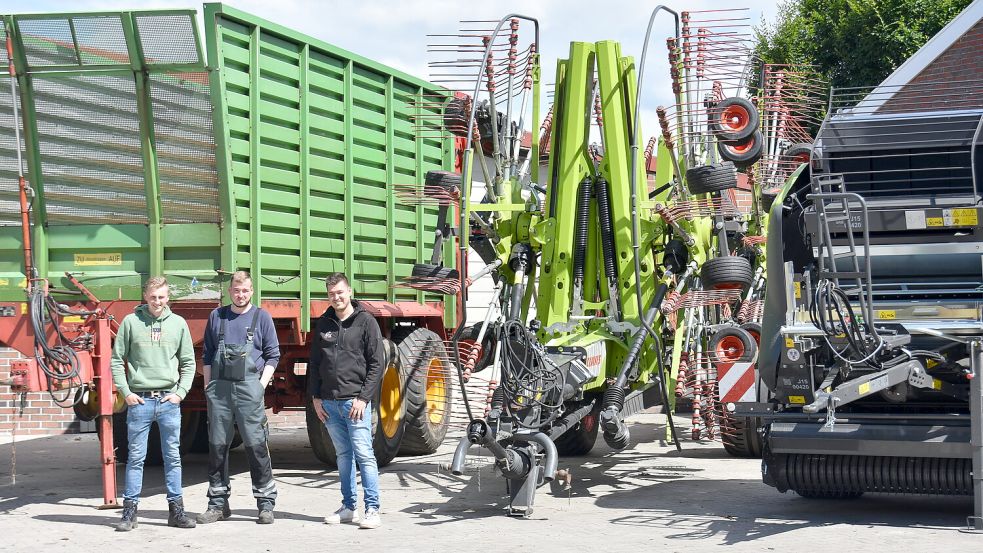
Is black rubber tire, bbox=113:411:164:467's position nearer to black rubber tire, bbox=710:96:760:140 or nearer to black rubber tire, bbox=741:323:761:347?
black rubber tire, bbox=741:323:761:347

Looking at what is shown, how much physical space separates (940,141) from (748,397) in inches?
91.5

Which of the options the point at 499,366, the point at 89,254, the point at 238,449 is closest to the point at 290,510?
the point at 499,366

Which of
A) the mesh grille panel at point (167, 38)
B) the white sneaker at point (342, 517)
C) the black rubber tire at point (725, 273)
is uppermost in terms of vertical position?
the mesh grille panel at point (167, 38)

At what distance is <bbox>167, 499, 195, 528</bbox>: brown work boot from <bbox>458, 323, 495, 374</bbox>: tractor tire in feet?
8.22

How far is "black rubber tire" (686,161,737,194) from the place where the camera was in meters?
9.16

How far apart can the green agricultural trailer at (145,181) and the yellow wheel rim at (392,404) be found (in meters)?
0.49

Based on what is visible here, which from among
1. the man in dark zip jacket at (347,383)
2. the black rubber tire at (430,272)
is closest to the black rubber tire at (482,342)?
the black rubber tire at (430,272)

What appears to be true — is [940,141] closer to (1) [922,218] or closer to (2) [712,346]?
(1) [922,218]

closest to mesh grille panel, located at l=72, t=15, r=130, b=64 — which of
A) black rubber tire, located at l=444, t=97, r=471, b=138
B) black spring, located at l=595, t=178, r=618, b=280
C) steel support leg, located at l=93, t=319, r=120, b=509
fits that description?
steel support leg, located at l=93, t=319, r=120, b=509

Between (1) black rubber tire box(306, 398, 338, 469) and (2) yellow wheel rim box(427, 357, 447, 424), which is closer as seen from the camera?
(1) black rubber tire box(306, 398, 338, 469)

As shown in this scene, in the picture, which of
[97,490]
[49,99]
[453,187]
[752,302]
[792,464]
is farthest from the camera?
[752,302]

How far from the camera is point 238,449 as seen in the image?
1286cm

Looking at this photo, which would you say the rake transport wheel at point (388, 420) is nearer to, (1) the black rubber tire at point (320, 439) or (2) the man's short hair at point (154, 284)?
(1) the black rubber tire at point (320, 439)

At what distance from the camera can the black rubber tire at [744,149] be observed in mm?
9383
